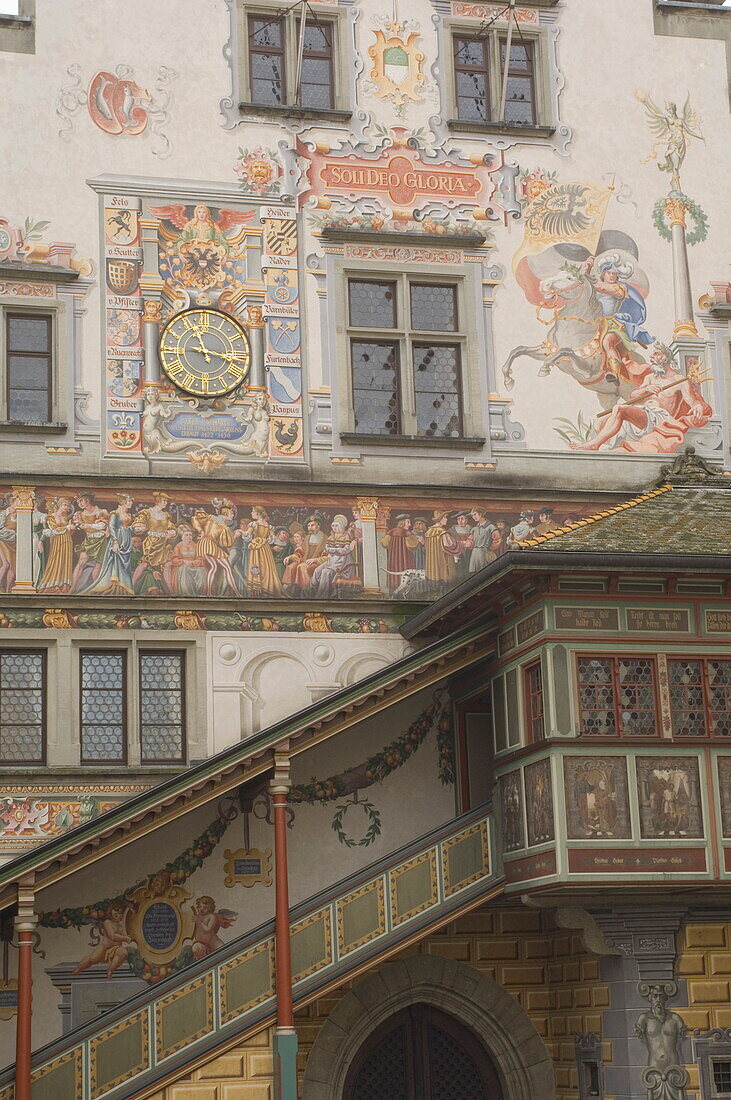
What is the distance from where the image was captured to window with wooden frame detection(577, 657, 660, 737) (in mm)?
16953

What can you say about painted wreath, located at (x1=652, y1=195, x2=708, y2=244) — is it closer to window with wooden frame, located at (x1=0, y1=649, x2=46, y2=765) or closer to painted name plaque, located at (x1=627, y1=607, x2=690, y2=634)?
painted name plaque, located at (x1=627, y1=607, x2=690, y2=634)

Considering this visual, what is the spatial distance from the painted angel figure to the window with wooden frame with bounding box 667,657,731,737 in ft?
22.5

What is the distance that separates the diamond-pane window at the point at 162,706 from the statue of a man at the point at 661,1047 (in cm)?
532

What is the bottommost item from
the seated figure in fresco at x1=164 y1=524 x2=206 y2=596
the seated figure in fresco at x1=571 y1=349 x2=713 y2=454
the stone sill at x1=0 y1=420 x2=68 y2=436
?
the seated figure in fresco at x1=164 y1=524 x2=206 y2=596

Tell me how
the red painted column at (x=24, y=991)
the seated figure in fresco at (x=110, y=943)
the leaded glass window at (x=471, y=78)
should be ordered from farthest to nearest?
1. the leaded glass window at (x=471, y=78)
2. the seated figure in fresco at (x=110, y=943)
3. the red painted column at (x=24, y=991)

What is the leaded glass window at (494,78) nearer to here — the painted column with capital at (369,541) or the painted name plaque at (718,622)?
the painted column with capital at (369,541)

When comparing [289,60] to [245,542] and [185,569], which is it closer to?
[245,542]

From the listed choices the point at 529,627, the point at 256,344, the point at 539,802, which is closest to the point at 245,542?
the point at 256,344

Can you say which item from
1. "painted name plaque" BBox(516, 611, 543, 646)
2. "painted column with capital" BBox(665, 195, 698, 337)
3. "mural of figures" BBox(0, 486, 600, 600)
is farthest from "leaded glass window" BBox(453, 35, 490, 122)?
"painted name plaque" BBox(516, 611, 543, 646)

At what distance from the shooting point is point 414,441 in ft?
65.7

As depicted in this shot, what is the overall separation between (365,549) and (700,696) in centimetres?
418

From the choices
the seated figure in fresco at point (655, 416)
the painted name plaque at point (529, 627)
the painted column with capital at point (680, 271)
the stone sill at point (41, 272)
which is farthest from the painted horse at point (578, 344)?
the stone sill at point (41, 272)

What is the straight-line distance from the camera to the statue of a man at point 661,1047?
17266mm

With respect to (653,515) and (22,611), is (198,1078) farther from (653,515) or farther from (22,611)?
(653,515)
